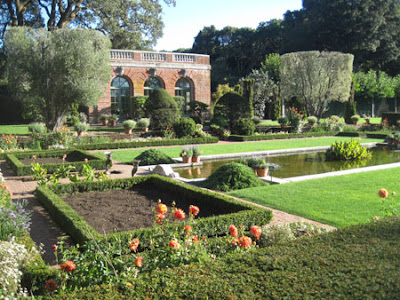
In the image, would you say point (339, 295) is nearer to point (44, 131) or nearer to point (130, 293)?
point (130, 293)

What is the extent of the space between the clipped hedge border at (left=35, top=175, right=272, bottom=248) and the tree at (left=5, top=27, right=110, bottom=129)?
10.5 metres

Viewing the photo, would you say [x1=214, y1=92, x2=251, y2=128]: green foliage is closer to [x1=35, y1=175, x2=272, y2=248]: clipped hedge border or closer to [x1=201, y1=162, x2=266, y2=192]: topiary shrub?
[x1=201, y1=162, x2=266, y2=192]: topiary shrub

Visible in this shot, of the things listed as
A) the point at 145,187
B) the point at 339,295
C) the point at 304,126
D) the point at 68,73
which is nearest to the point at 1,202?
the point at 145,187

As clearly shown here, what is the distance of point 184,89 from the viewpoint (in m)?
29.8

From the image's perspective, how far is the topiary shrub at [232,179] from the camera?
326 inches

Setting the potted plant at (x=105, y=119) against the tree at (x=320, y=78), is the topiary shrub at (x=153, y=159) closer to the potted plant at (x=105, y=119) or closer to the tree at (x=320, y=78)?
the potted plant at (x=105, y=119)

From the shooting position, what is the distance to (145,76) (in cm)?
2795

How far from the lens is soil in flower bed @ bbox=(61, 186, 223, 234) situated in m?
5.57

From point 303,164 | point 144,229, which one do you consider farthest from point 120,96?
point 144,229

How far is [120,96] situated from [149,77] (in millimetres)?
2510

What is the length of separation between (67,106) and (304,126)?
14312 millimetres

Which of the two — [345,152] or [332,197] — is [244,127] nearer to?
[345,152]

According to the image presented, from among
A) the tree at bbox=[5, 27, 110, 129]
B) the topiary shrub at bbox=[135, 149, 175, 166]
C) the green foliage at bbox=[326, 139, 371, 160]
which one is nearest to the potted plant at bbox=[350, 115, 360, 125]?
the green foliage at bbox=[326, 139, 371, 160]

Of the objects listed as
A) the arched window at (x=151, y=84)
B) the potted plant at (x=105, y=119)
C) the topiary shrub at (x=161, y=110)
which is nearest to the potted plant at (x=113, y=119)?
the potted plant at (x=105, y=119)
